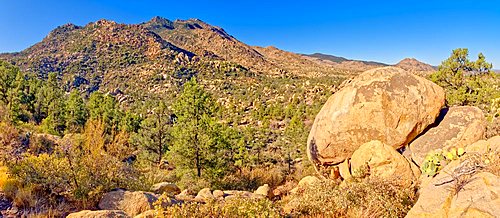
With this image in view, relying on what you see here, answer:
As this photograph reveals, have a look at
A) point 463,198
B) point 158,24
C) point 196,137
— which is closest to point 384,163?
point 463,198

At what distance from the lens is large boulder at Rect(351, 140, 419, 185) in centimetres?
732

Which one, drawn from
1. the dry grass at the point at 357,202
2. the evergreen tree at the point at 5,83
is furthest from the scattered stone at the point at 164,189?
the evergreen tree at the point at 5,83

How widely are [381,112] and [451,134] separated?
1.90 m

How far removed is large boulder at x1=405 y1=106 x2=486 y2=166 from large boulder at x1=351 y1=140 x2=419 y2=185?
0.58 metres

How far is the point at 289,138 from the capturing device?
29.8m

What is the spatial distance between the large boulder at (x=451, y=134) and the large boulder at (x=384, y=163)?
0.58 m

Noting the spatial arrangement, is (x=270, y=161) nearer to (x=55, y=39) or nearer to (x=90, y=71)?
(x=90, y=71)

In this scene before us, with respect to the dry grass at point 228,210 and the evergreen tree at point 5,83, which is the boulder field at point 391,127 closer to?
the dry grass at point 228,210

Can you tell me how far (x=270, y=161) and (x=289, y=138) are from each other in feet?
11.8

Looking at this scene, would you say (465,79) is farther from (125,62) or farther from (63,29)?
(63,29)

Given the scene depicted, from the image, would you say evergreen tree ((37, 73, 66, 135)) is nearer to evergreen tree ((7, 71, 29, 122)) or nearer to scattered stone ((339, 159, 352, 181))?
evergreen tree ((7, 71, 29, 122))

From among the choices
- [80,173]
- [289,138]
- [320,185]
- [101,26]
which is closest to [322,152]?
[320,185]

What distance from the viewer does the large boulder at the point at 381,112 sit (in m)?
7.88

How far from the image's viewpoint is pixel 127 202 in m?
6.09
